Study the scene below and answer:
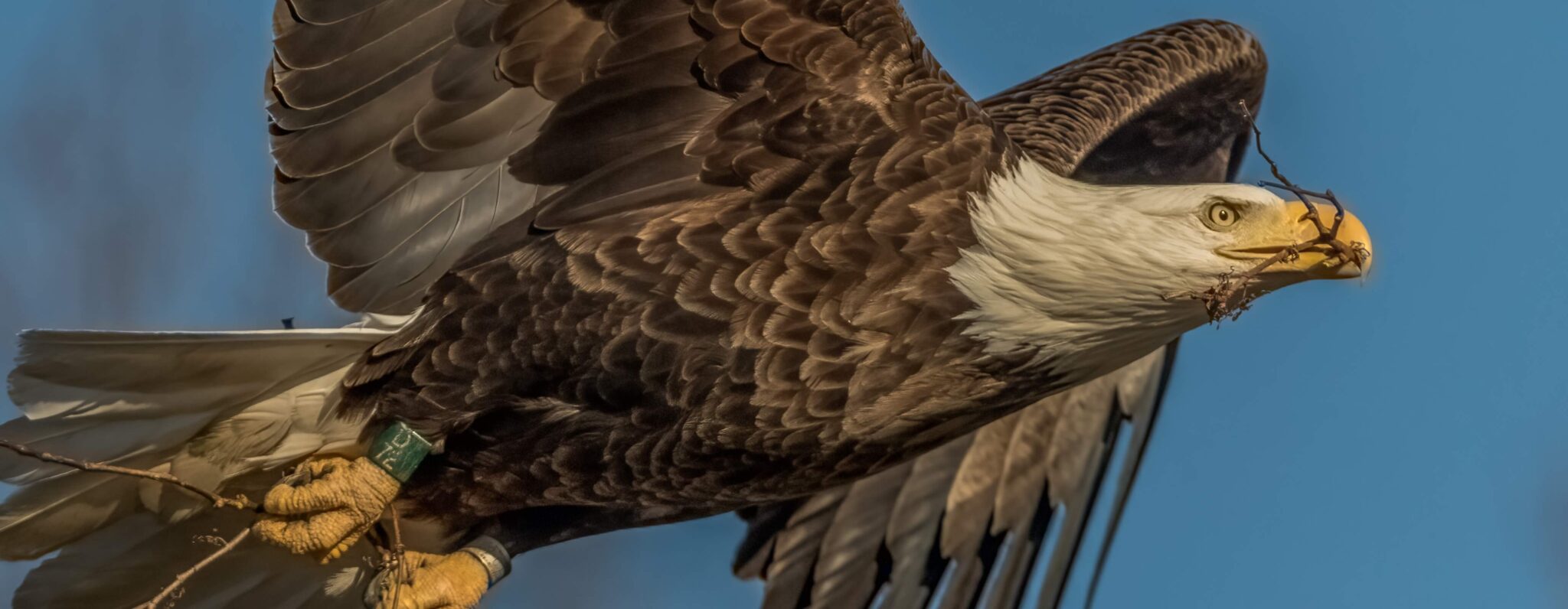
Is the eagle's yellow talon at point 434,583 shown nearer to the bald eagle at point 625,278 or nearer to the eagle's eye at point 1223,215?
the bald eagle at point 625,278

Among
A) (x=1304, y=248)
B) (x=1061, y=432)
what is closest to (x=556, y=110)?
(x=1304, y=248)

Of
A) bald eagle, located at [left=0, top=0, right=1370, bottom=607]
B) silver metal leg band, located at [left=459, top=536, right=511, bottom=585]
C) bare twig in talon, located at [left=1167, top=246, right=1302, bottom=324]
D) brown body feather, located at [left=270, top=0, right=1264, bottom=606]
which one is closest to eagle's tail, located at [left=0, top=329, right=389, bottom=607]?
bald eagle, located at [left=0, top=0, right=1370, bottom=607]

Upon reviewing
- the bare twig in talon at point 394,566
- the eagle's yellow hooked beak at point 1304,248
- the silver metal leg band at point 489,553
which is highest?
the eagle's yellow hooked beak at point 1304,248

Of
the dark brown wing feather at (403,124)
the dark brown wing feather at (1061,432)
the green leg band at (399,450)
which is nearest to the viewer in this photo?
the dark brown wing feather at (403,124)

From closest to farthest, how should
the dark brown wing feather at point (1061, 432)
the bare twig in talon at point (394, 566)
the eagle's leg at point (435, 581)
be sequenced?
the bare twig in talon at point (394, 566) < the eagle's leg at point (435, 581) < the dark brown wing feather at point (1061, 432)

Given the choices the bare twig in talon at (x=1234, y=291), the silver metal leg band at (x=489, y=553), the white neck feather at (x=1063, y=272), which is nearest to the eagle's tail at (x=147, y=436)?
the silver metal leg band at (x=489, y=553)

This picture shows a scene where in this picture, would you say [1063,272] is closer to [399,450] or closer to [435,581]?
[399,450]
